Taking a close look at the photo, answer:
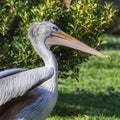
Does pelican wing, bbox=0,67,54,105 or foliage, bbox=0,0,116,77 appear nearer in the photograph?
pelican wing, bbox=0,67,54,105

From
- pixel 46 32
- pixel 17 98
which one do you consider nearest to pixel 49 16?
pixel 46 32

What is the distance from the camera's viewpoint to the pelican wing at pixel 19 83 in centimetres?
660

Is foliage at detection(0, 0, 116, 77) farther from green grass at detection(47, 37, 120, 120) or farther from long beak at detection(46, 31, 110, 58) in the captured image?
long beak at detection(46, 31, 110, 58)

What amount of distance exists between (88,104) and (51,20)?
3033 mm

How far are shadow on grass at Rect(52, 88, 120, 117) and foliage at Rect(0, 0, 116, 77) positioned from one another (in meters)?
1.13

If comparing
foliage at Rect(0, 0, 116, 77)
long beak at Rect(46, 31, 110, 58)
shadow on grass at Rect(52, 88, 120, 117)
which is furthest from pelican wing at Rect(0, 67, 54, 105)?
shadow on grass at Rect(52, 88, 120, 117)

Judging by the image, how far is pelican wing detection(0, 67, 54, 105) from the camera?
21.7 feet

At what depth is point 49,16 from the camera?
935 centimetres

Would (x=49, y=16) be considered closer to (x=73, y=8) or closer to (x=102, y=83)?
(x=73, y=8)

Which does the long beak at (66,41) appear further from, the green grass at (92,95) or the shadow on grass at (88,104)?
the shadow on grass at (88,104)

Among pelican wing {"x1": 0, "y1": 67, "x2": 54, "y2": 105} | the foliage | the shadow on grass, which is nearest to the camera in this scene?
pelican wing {"x1": 0, "y1": 67, "x2": 54, "y2": 105}

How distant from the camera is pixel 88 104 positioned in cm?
1194

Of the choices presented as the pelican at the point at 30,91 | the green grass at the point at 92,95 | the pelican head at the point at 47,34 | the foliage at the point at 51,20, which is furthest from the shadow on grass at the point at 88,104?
the pelican at the point at 30,91

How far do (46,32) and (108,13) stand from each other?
2.41 m
